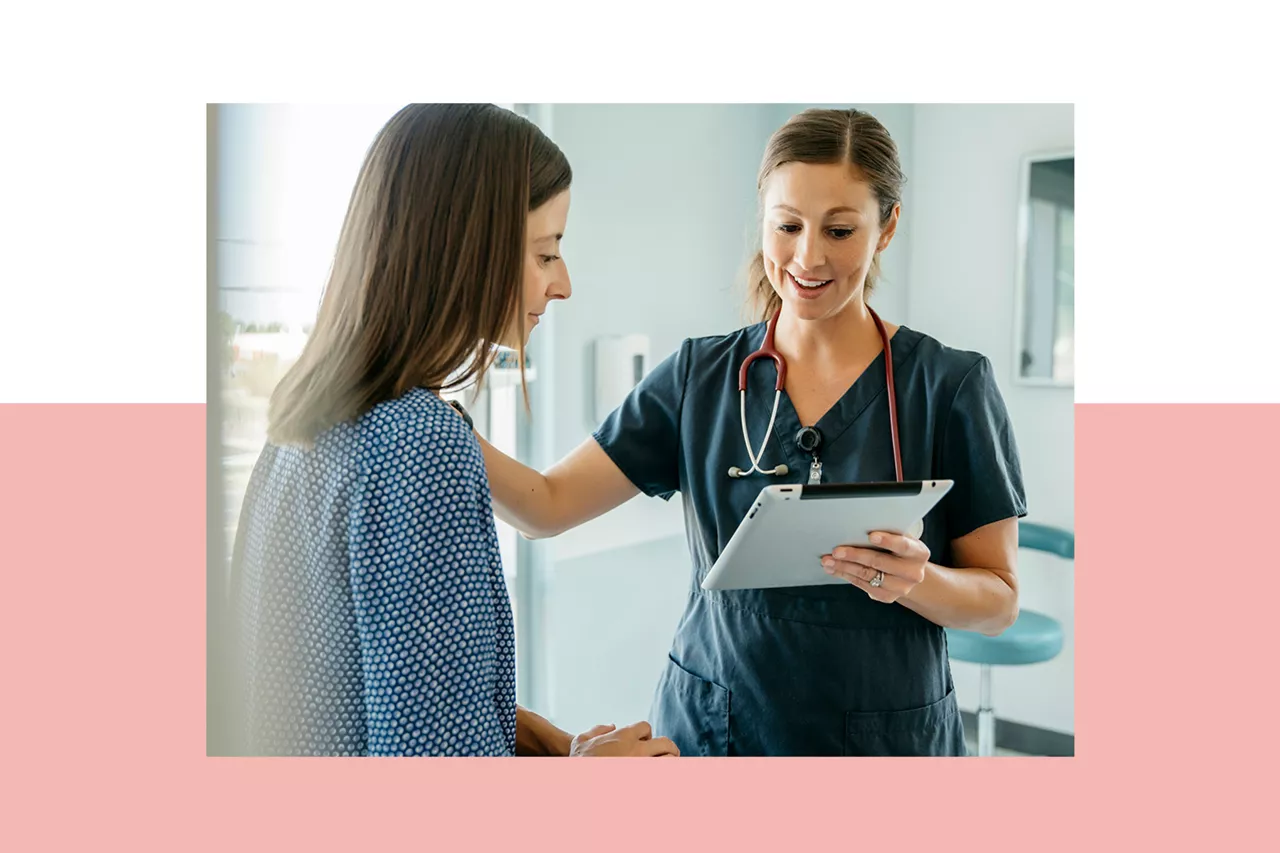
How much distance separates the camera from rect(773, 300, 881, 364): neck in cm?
131

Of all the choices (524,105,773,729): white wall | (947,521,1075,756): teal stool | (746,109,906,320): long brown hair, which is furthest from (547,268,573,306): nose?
(947,521,1075,756): teal stool

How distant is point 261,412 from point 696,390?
0.55m

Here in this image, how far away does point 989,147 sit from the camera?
147 cm

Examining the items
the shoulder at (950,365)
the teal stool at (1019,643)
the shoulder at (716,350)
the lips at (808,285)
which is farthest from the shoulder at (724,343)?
the teal stool at (1019,643)

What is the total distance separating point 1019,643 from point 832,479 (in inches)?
32.4

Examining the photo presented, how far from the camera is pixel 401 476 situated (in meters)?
0.85

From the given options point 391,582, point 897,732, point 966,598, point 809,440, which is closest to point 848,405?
point 809,440

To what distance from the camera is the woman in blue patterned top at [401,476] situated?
86cm

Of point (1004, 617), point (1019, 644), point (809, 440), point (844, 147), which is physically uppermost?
point (844, 147)

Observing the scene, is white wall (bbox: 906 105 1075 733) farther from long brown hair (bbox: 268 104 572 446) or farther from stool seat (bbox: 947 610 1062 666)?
long brown hair (bbox: 268 104 572 446)

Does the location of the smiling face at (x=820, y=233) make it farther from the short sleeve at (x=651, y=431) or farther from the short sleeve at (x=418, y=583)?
the short sleeve at (x=418, y=583)

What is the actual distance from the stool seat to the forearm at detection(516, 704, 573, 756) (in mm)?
930

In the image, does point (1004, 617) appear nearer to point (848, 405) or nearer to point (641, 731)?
point (848, 405)
